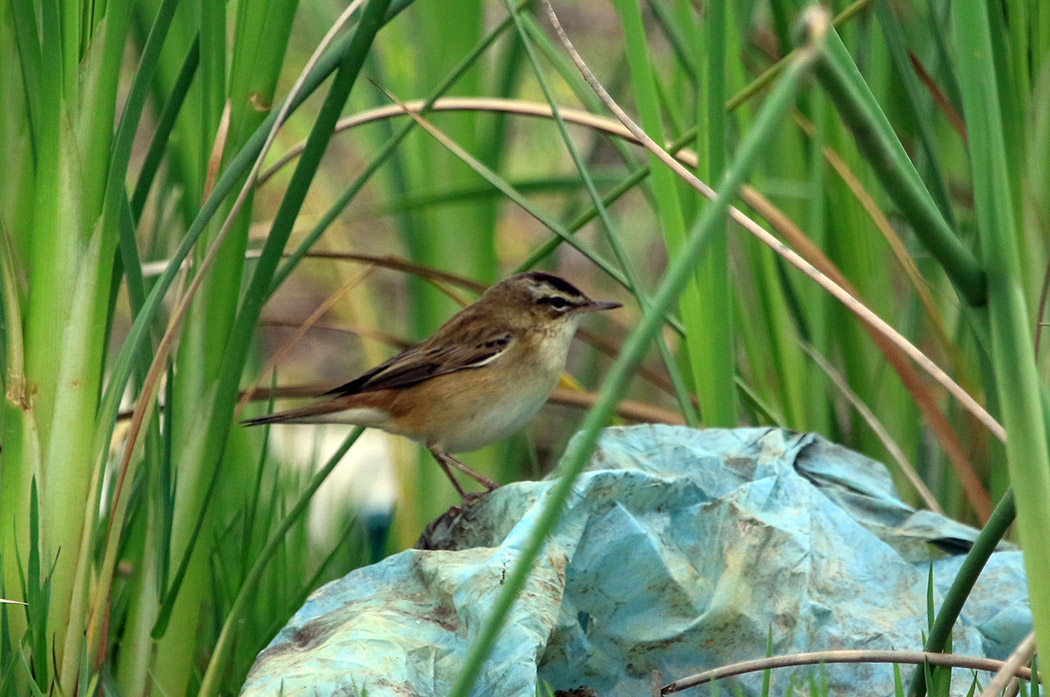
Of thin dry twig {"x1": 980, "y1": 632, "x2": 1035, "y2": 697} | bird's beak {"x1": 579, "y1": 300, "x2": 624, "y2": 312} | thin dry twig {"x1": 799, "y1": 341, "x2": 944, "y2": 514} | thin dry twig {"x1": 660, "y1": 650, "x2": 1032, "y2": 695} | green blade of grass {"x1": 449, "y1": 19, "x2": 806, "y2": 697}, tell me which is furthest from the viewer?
bird's beak {"x1": 579, "y1": 300, "x2": 624, "y2": 312}

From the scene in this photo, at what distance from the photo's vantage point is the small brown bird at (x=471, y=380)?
3.45 m

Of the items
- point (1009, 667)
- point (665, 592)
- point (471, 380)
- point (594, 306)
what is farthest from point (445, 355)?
point (1009, 667)

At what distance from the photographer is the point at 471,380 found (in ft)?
11.6

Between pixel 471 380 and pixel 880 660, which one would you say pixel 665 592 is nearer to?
pixel 880 660

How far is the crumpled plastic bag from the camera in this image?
2.04 metres

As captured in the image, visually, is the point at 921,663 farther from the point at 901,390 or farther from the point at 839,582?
the point at 901,390

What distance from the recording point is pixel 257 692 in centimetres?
190

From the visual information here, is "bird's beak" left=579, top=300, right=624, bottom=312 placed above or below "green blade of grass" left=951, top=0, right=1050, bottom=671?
below

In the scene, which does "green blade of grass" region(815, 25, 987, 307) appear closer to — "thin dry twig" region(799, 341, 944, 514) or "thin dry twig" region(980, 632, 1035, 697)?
"thin dry twig" region(980, 632, 1035, 697)

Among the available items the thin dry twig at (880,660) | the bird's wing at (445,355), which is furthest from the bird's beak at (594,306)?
the thin dry twig at (880,660)

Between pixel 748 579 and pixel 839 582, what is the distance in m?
0.20

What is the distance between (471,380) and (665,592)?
1346 mm

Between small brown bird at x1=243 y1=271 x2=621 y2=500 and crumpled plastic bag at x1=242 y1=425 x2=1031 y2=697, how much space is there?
86cm

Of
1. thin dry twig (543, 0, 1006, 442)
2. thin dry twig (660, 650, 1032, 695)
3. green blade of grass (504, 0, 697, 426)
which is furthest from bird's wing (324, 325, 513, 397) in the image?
thin dry twig (660, 650, 1032, 695)
